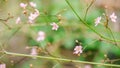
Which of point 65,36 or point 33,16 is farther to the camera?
point 65,36

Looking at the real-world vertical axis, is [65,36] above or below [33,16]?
above

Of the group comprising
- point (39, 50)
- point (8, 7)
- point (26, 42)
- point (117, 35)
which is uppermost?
point (8, 7)

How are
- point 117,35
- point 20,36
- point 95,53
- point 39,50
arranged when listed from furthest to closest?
point 20,36
point 95,53
point 117,35
point 39,50

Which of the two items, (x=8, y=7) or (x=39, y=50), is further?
(x=8, y=7)

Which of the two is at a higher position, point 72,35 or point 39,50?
point 72,35

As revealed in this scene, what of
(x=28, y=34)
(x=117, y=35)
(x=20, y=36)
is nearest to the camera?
(x=117, y=35)

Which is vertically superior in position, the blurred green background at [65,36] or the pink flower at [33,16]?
the blurred green background at [65,36]

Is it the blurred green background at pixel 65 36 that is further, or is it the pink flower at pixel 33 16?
the blurred green background at pixel 65 36

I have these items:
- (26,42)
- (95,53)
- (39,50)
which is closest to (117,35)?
(95,53)

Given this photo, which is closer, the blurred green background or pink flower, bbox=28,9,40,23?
pink flower, bbox=28,9,40,23

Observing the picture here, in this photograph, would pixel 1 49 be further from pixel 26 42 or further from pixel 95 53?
pixel 26 42

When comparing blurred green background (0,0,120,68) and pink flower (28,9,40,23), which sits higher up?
blurred green background (0,0,120,68)
